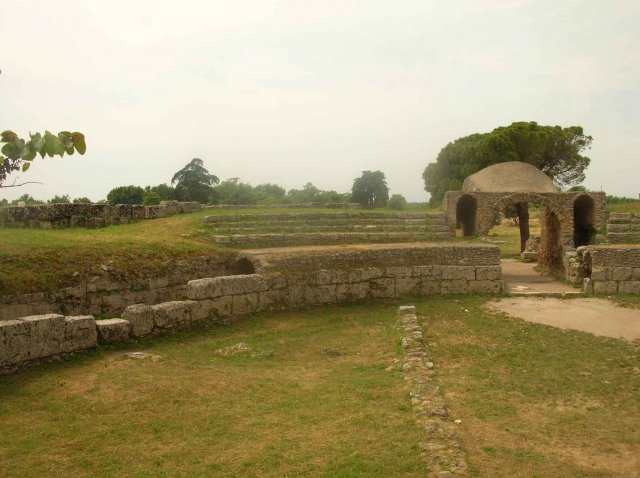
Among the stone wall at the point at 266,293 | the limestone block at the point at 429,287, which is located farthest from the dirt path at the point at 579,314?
the limestone block at the point at 429,287

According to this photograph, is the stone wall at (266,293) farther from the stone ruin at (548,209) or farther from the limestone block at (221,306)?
the stone ruin at (548,209)

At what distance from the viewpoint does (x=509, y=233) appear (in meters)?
46.6

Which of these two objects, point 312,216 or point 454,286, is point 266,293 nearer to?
point 454,286

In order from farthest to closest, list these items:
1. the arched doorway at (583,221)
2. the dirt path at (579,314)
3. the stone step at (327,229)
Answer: the arched doorway at (583,221)
the stone step at (327,229)
the dirt path at (579,314)

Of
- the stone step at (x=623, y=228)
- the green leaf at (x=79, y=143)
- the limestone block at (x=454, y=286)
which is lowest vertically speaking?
the limestone block at (x=454, y=286)

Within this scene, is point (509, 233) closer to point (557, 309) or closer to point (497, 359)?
point (557, 309)

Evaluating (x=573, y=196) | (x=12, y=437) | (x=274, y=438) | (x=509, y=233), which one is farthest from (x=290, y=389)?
(x=509, y=233)

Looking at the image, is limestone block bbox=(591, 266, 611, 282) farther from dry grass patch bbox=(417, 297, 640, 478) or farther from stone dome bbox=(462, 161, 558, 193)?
stone dome bbox=(462, 161, 558, 193)

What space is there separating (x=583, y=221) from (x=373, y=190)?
1465 centimetres

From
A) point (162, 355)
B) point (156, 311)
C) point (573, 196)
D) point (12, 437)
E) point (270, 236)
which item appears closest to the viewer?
point (12, 437)

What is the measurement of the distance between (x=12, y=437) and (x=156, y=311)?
4983mm

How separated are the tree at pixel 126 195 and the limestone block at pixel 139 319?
2788cm

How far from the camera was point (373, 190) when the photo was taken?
3616 centimetres

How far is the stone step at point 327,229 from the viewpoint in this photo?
63.0 ft
